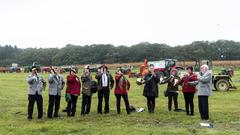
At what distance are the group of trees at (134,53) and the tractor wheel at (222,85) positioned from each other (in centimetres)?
9686

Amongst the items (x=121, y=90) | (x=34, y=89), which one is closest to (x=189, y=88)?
(x=121, y=90)

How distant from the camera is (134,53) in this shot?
13875 centimetres

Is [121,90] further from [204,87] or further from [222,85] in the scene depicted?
[222,85]

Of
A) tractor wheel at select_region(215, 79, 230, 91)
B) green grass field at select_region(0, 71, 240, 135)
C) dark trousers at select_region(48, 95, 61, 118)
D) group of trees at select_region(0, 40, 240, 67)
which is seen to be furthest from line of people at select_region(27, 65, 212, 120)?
group of trees at select_region(0, 40, 240, 67)

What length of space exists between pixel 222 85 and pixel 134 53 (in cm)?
11114

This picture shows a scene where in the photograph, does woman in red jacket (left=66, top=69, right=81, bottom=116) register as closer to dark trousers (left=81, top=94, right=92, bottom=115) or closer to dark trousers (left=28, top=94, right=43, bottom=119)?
dark trousers (left=81, top=94, right=92, bottom=115)

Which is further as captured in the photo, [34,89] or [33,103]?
[33,103]

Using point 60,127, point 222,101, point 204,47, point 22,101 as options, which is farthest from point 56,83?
point 204,47

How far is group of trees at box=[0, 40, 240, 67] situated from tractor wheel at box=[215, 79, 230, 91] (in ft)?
318

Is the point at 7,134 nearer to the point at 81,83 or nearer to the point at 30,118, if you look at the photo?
the point at 30,118

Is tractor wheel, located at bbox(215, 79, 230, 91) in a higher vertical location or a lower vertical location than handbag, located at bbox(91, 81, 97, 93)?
lower

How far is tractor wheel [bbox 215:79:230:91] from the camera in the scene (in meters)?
27.6

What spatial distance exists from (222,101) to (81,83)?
751 centimetres

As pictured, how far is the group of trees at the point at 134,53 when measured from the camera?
422 ft
